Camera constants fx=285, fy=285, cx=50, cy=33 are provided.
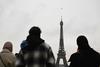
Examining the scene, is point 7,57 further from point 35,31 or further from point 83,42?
point 83,42

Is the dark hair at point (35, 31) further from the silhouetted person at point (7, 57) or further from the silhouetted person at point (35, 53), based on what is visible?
the silhouetted person at point (7, 57)

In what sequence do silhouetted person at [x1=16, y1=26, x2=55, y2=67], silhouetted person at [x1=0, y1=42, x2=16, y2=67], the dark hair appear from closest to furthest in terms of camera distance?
silhouetted person at [x1=16, y1=26, x2=55, y2=67] < the dark hair < silhouetted person at [x1=0, y1=42, x2=16, y2=67]

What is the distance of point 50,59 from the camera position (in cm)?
647

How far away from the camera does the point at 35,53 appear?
21.4ft

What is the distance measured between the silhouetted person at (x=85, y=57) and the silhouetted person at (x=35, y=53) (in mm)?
882

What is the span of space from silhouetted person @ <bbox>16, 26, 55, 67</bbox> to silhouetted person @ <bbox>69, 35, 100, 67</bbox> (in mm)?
882

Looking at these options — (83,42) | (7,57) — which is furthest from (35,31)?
(7,57)

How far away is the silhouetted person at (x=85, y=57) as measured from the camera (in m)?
7.06

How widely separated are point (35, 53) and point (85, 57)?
4.50 feet

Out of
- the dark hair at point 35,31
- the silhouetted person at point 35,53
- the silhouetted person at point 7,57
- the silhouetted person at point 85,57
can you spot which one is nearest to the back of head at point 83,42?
the silhouetted person at point 85,57

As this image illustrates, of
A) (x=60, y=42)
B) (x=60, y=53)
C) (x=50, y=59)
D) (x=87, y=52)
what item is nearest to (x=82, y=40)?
(x=87, y=52)

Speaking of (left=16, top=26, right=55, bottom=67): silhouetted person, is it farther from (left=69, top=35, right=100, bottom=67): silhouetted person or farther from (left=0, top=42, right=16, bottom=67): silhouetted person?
(left=0, top=42, right=16, bottom=67): silhouetted person

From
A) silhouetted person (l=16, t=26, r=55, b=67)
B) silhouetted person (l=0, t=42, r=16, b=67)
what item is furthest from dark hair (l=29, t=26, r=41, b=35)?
silhouetted person (l=0, t=42, r=16, b=67)

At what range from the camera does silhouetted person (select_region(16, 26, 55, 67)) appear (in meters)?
6.44
